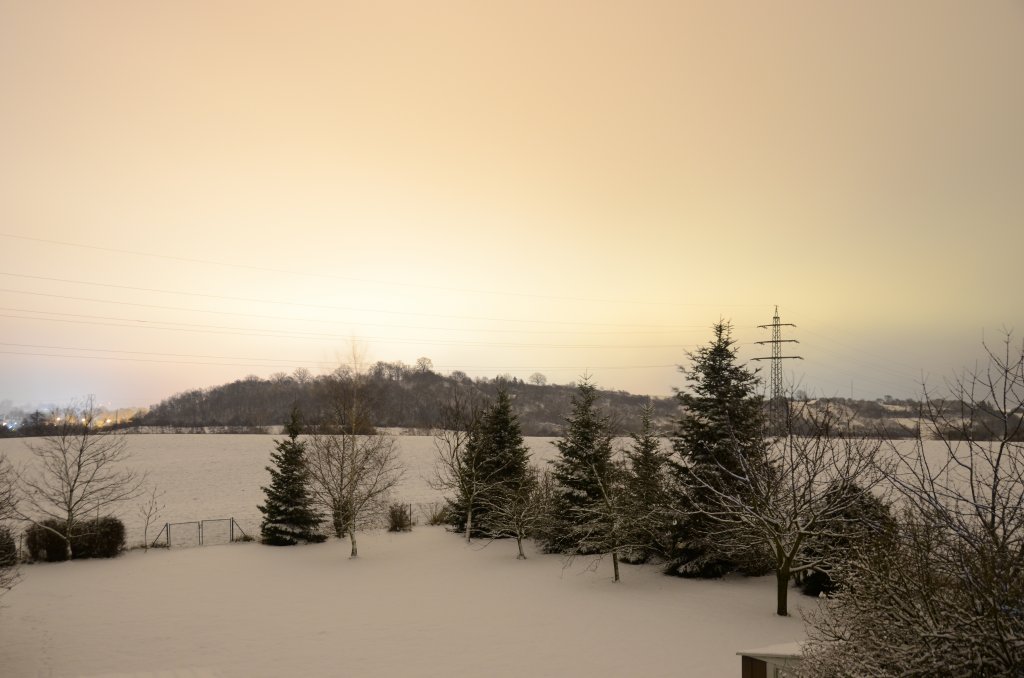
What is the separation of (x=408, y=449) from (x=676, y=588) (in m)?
41.5

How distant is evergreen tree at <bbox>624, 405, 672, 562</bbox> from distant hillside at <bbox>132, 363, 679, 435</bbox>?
142 feet

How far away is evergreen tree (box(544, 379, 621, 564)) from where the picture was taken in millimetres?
23281

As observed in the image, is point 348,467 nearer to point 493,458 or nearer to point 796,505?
point 493,458

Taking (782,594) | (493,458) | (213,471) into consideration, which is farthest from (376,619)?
(213,471)

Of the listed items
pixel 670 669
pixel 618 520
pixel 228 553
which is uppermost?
pixel 618 520

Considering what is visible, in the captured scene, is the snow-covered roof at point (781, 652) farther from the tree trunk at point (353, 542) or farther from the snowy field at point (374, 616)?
the tree trunk at point (353, 542)

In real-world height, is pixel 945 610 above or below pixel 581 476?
above

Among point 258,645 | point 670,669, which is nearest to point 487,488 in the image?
point 258,645

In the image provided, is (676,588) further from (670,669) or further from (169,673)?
(169,673)

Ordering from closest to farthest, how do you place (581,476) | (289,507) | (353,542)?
(581,476)
(353,542)
(289,507)

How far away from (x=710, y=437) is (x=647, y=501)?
3.48 m

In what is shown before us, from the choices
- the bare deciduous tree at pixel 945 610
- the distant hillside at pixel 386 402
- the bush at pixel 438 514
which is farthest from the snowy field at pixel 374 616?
the distant hillside at pixel 386 402

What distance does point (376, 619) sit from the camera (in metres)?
17.3

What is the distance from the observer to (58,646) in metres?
14.7
